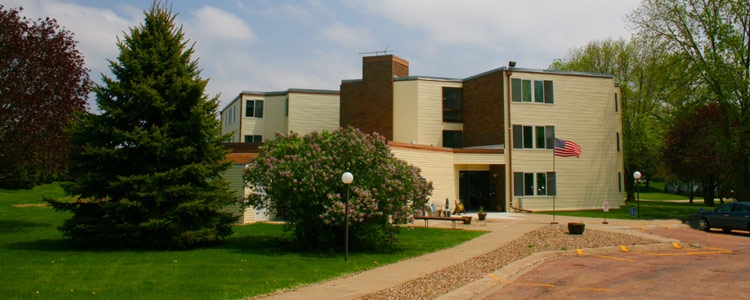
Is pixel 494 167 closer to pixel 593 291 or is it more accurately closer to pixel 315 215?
pixel 315 215

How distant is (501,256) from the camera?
46.9 ft

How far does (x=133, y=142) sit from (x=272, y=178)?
4471 mm

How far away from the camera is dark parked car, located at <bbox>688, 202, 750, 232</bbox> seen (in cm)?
2117

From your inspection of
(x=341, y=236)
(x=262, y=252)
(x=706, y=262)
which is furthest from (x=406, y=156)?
(x=706, y=262)

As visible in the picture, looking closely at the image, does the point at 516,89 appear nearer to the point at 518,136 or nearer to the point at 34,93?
the point at 518,136

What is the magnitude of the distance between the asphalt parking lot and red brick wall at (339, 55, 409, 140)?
1991 centimetres

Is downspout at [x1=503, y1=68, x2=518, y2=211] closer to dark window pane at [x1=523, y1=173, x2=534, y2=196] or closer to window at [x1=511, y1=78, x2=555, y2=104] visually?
window at [x1=511, y1=78, x2=555, y2=104]

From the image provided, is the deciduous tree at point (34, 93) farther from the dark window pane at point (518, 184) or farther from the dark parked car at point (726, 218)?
the dark parked car at point (726, 218)

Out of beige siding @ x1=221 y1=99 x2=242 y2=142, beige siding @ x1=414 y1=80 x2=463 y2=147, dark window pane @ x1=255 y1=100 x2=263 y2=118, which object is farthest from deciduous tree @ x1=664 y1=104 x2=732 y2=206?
beige siding @ x1=221 y1=99 x2=242 y2=142

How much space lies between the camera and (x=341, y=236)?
16.0 m

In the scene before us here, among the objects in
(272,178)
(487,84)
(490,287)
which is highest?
(487,84)

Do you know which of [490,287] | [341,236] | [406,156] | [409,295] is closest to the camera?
[409,295]

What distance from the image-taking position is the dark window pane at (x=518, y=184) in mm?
30828

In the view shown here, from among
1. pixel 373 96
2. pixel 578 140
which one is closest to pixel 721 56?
pixel 578 140
